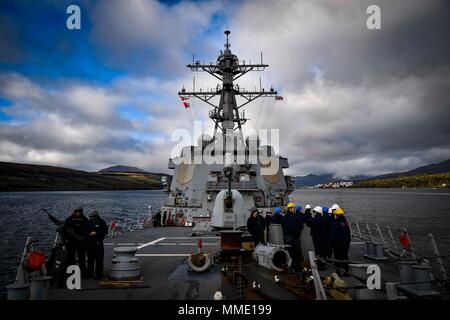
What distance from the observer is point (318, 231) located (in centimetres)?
795

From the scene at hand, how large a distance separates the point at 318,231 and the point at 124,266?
192 inches

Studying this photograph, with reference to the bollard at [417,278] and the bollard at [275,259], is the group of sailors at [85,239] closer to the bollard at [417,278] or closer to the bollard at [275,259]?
the bollard at [275,259]

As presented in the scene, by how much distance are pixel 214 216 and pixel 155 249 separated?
2.43 meters

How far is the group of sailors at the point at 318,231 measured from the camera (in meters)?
6.86

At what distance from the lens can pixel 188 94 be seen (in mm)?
26031

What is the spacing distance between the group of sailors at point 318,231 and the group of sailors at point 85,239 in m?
4.13

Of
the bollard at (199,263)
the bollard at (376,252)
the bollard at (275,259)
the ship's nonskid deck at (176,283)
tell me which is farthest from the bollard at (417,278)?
the bollard at (199,263)

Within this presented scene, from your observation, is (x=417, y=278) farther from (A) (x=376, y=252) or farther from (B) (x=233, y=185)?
(B) (x=233, y=185)

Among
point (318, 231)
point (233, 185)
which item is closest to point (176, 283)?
point (318, 231)

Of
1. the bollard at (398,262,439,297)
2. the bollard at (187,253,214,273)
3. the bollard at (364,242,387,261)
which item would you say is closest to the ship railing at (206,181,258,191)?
the bollard at (364,242,387,261)

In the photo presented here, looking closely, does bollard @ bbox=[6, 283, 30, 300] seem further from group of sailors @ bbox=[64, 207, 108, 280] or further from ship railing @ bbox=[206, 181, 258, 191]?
ship railing @ bbox=[206, 181, 258, 191]

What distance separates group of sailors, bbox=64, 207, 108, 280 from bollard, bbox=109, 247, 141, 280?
46 cm

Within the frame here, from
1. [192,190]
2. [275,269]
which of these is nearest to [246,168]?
[192,190]
